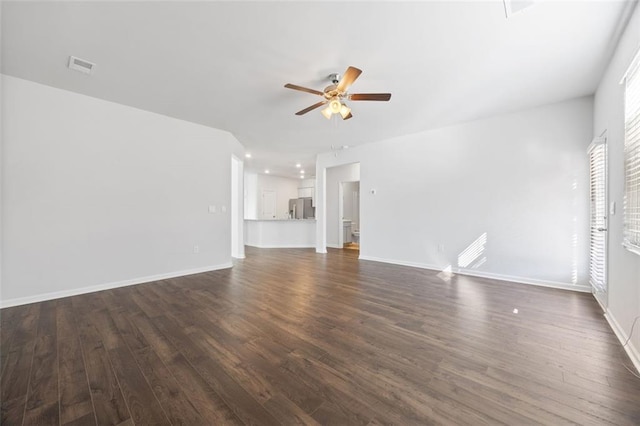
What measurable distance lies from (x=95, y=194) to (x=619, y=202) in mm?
6188

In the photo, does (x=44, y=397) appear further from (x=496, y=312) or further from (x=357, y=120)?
(x=357, y=120)

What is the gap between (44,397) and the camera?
1508 millimetres

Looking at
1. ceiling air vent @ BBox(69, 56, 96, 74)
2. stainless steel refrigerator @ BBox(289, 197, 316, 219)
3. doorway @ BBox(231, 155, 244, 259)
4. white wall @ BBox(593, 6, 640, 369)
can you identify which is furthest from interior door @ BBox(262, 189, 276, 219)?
white wall @ BBox(593, 6, 640, 369)

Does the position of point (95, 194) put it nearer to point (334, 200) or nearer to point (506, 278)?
point (334, 200)

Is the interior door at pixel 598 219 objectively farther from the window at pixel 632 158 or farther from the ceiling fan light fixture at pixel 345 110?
the ceiling fan light fixture at pixel 345 110

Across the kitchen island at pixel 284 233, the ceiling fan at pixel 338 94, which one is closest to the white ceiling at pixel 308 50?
the ceiling fan at pixel 338 94

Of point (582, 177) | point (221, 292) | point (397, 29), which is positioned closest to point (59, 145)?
point (221, 292)

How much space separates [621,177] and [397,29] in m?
2.47

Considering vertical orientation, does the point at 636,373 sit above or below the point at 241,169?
below

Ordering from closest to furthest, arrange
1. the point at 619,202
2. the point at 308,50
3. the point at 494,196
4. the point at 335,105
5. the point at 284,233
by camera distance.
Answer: the point at 619,202
the point at 308,50
the point at 335,105
the point at 494,196
the point at 284,233

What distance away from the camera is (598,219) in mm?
3105

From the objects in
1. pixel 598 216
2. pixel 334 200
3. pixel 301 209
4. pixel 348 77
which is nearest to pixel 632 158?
pixel 598 216

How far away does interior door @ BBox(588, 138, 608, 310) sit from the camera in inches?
112

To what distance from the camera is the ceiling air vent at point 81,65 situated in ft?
8.59
